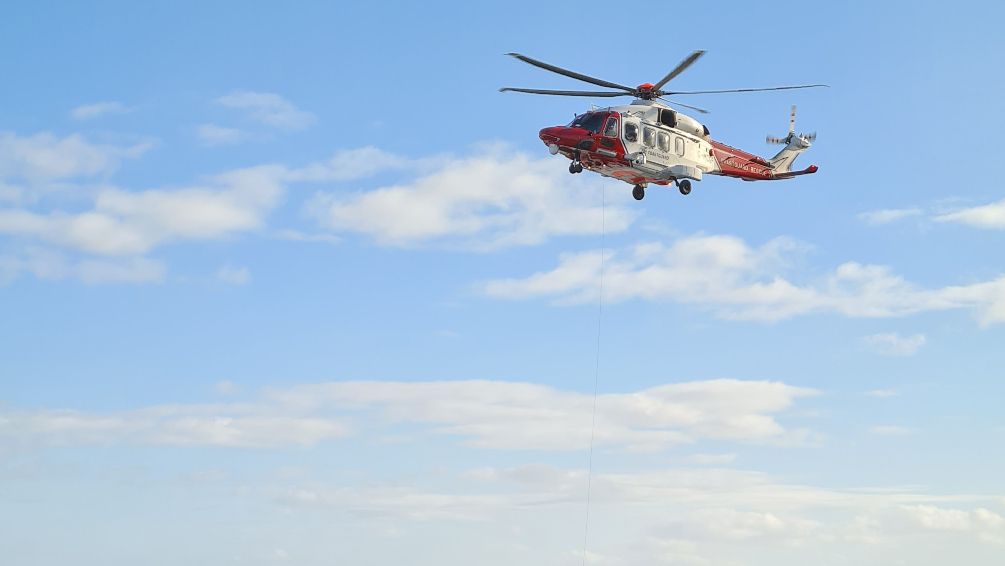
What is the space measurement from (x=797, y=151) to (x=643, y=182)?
12.2m

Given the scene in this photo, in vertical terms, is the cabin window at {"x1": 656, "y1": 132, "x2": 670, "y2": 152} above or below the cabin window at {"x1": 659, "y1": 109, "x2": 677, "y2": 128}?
below

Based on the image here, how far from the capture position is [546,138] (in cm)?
Result: 5362

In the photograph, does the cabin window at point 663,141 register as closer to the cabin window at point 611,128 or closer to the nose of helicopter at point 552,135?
the cabin window at point 611,128

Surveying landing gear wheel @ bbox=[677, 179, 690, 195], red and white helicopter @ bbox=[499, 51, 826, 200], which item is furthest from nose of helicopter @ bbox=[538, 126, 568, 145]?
landing gear wheel @ bbox=[677, 179, 690, 195]

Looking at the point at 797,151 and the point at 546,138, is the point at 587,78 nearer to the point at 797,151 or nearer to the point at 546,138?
the point at 546,138

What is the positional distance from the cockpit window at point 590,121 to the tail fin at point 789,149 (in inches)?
544

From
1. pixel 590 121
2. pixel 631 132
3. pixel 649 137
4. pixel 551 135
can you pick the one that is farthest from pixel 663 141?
pixel 551 135

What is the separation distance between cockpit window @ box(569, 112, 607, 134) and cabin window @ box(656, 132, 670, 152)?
11.3ft

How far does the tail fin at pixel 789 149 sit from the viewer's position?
211 ft

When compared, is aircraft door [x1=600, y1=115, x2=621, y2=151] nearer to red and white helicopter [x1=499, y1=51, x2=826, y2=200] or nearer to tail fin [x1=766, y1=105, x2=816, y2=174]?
red and white helicopter [x1=499, y1=51, x2=826, y2=200]

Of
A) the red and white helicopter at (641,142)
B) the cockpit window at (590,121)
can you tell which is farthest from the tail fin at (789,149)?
the cockpit window at (590,121)

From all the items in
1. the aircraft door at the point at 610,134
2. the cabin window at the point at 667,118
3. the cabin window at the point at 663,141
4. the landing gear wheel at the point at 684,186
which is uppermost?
the cabin window at the point at 667,118

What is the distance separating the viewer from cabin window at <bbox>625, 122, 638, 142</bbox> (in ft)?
179

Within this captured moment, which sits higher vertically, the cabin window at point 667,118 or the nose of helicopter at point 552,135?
the cabin window at point 667,118
